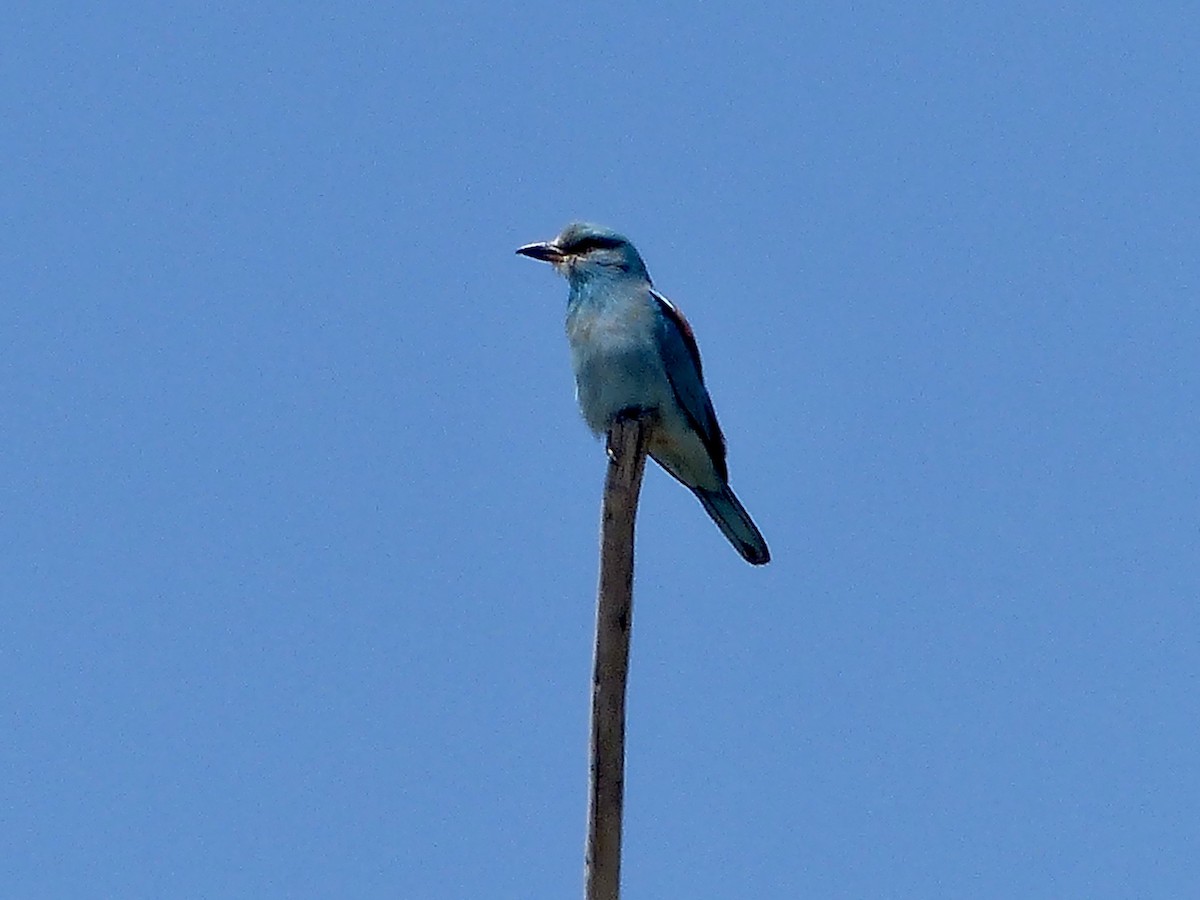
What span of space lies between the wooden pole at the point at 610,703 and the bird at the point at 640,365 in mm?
2904

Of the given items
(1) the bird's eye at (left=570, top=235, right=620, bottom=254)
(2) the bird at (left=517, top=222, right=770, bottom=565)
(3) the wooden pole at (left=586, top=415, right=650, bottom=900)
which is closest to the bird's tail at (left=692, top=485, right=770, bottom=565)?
(2) the bird at (left=517, top=222, right=770, bottom=565)

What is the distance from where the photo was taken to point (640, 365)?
826 centimetres

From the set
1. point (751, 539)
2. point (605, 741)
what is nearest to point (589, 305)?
point (751, 539)

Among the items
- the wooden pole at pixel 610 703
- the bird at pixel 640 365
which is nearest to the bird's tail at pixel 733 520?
the bird at pixel 640 365

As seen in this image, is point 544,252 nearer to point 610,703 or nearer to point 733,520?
point 733,520

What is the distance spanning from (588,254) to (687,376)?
77 cm

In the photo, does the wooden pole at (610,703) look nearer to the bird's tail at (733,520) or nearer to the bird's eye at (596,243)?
the bird's tail at (733,520)

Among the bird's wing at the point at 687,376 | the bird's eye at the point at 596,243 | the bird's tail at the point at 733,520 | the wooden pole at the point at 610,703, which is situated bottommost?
the wooden pole at the point at 610,703

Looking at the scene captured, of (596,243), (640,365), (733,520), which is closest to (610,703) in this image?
(640,365)

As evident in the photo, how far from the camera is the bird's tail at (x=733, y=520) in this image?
861cm

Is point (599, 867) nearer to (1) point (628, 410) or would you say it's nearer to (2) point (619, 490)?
(2) point (619, 490)

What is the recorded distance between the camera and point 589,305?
8.58 metres

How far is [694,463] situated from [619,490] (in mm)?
3236

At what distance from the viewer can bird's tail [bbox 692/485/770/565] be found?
8609mm
